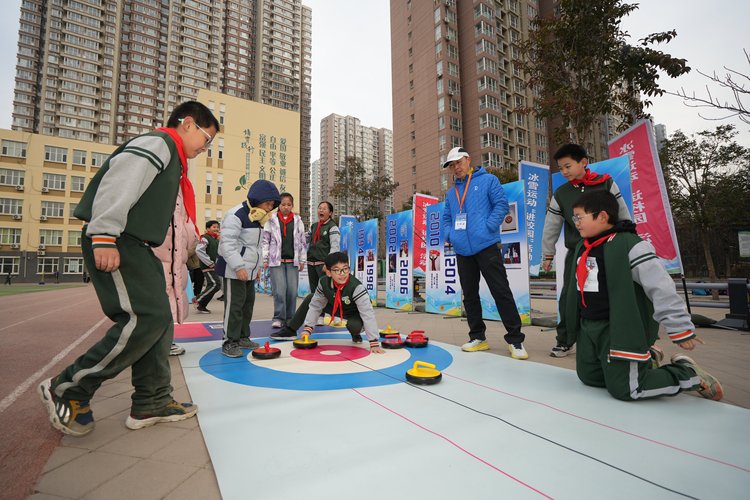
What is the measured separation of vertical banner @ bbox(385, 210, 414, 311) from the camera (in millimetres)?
7789

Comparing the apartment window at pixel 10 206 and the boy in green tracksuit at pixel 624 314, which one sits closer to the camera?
the boy in green tracksuit at pixel 624 314

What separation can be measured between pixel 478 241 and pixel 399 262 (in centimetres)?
468

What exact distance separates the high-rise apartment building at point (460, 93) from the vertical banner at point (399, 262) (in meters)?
28.2

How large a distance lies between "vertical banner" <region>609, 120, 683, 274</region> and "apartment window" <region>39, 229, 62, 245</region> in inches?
1922

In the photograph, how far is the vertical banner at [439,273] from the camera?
22.2ft

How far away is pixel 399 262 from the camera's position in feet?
26.5

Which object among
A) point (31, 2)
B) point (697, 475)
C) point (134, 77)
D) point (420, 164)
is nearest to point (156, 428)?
point (697, 475)

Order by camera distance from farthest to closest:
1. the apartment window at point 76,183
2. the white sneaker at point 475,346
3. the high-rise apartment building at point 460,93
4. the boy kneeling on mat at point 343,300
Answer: the apartment window at point 76,183
the high-rise apartment building at point 460,93
the white sneaker at point 475,346
the boy kneeling on mat at point 343,300

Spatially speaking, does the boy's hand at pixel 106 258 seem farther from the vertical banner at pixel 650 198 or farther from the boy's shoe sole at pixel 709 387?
the vertical banner at pixel 650 198

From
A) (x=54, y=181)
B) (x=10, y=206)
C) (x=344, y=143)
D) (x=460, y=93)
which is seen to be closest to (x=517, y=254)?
(x=460, y=93)

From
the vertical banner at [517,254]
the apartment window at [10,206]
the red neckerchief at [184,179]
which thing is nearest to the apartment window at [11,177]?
the apartment window at [10,206]

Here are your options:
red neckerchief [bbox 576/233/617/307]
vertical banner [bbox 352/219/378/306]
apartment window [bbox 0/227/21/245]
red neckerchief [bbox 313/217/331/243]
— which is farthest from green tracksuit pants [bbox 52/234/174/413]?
apartment window [bbox 0/227/21/245]

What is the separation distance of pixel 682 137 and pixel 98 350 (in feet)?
89.0

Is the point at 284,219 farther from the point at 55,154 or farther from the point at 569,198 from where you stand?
the point at 55,154
